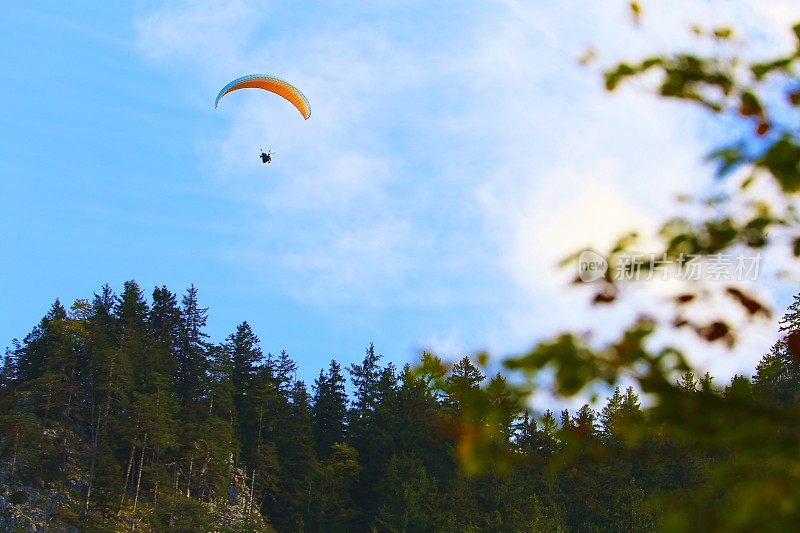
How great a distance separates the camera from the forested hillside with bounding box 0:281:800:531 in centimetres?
4550

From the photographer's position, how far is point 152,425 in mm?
45750

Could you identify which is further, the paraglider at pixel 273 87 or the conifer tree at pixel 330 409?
the conifer tree at pixel 330 409

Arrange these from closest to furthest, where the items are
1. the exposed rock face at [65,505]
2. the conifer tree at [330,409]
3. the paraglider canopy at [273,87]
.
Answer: the paraglider canopy at [273,87]
the exposed rock face at [65,505]
the conifer tree at [330,409]

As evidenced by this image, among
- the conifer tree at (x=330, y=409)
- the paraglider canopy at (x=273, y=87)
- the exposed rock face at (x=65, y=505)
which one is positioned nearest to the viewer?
the paraglider canopy at (x=273, y=87)

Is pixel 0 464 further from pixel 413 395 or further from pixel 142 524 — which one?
pixel 413 395

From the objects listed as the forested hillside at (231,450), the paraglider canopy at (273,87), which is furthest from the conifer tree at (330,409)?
the paraglider canopy at (273,87)

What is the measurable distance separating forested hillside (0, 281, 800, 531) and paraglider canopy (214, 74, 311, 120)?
48.4 feet

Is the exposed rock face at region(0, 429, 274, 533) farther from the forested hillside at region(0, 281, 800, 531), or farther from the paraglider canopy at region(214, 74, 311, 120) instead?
the paraglider canopy at region(214, 74, 311, 120)

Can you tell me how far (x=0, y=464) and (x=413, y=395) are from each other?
20279 mm

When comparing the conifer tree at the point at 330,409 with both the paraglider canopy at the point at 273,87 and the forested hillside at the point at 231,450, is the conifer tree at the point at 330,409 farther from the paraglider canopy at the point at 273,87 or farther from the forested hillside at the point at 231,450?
the paraglider canopy at the point at 273,87

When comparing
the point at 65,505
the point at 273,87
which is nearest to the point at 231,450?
the point at 65,505

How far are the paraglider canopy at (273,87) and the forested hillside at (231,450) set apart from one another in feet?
48.4

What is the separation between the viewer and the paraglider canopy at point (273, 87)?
1565 inches

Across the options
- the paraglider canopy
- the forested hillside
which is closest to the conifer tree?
the forested hillside
